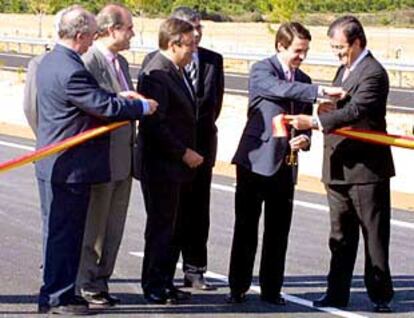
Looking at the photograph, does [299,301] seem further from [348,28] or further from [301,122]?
[348,28]

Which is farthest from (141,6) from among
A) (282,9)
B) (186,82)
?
(186,82)

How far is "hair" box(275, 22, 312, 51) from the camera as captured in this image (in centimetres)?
964

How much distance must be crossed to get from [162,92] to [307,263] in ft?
9.61

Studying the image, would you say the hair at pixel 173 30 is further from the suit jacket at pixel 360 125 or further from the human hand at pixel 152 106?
the suit jacket at pixel 360 125

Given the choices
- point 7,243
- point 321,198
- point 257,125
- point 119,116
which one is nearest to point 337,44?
point 257,125

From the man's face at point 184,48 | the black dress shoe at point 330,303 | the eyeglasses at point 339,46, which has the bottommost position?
the black dress shoe at point 330,303

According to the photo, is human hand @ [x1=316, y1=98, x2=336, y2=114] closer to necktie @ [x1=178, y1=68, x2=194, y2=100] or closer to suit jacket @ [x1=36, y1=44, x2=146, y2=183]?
necktie @ [x1=178, y1=68, x2=194, y2=100]

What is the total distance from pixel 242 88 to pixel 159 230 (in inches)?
1056

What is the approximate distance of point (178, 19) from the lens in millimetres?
9883

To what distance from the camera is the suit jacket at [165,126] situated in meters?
9.68

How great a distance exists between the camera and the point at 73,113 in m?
9.15

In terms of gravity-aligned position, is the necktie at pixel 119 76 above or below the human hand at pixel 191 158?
above

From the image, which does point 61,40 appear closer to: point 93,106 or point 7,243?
point 93,106

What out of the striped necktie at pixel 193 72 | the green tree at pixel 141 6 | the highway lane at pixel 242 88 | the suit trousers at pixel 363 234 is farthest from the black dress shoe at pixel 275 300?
the green tree at pixel 141 6
